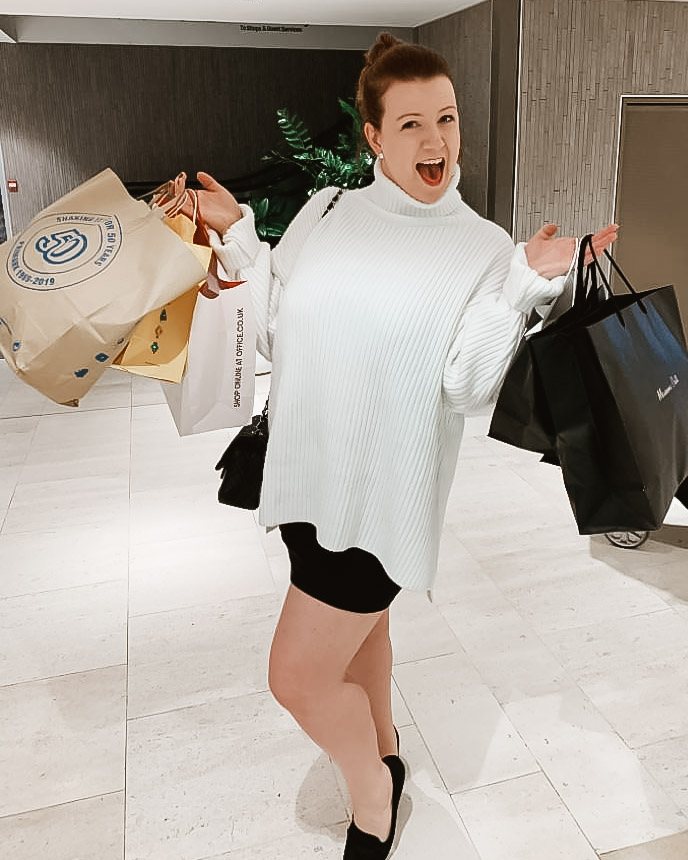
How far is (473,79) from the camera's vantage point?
4715 millimetres

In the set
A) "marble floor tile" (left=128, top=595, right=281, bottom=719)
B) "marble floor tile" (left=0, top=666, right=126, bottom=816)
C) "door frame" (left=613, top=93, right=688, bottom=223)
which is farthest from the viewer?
"door frame" (left=613, top=93, right=688, bottom=223)

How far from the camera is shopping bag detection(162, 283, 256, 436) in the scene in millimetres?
1465

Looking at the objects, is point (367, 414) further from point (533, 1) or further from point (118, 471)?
point (533, 1)

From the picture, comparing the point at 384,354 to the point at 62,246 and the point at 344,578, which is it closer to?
the point at 344,578

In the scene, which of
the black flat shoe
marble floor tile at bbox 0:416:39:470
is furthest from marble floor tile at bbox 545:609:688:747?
marble floor tile at bbox 0:416:39:470

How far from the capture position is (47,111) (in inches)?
239

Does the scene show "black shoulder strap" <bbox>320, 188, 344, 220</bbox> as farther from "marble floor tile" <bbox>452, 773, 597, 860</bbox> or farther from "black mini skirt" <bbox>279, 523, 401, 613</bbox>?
"marble floor tile" <bbox>452, 773, 597, 860</bbox>

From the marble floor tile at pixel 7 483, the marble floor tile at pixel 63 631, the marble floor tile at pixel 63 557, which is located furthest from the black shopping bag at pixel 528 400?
the marble floor tile at pixel 7 483

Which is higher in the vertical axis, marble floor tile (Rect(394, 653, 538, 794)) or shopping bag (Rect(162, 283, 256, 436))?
shopping bag (Rect(162, 283, 256, 436))

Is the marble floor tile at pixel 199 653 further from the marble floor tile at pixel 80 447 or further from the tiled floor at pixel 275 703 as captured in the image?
the marble floor tile at pixel 80 447

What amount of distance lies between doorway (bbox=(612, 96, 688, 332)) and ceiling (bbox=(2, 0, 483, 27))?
1.17 m

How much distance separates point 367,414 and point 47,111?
18.7 feet

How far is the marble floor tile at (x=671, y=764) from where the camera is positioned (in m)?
1.93

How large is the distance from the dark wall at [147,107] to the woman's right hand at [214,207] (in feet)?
16.9
